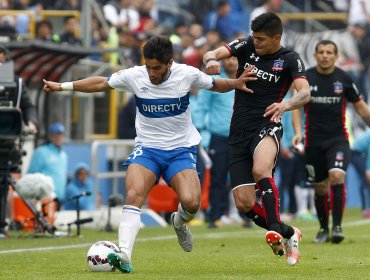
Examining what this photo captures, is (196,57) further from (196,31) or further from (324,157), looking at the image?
(324,157)

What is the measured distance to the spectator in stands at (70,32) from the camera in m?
20.9

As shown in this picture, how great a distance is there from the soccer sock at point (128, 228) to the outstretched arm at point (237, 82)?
4.69 feet

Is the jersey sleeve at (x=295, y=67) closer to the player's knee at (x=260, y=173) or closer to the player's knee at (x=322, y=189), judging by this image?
the player's knee at (x=260, y=173)

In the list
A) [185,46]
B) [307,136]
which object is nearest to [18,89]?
[307,136]

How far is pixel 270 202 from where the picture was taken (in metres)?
11.1

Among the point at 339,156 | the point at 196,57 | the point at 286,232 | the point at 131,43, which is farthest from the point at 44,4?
the point at 286,232

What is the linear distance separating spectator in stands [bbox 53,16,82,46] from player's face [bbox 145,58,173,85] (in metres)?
9.93

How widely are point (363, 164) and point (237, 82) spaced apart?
14.8 metres

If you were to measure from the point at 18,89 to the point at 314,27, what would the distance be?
15.6 meters

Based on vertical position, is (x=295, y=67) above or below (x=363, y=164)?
above

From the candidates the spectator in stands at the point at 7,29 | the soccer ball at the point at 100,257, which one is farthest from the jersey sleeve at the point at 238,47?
the spectator in stands at the point at 7,29

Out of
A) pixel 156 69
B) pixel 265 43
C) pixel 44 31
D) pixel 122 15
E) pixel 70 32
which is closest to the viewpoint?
pixel 156 69

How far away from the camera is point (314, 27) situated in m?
29.7

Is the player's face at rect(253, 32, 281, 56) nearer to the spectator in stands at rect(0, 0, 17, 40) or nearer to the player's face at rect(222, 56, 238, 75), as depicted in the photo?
the player's face at rect(222, 56, 238, 75)
